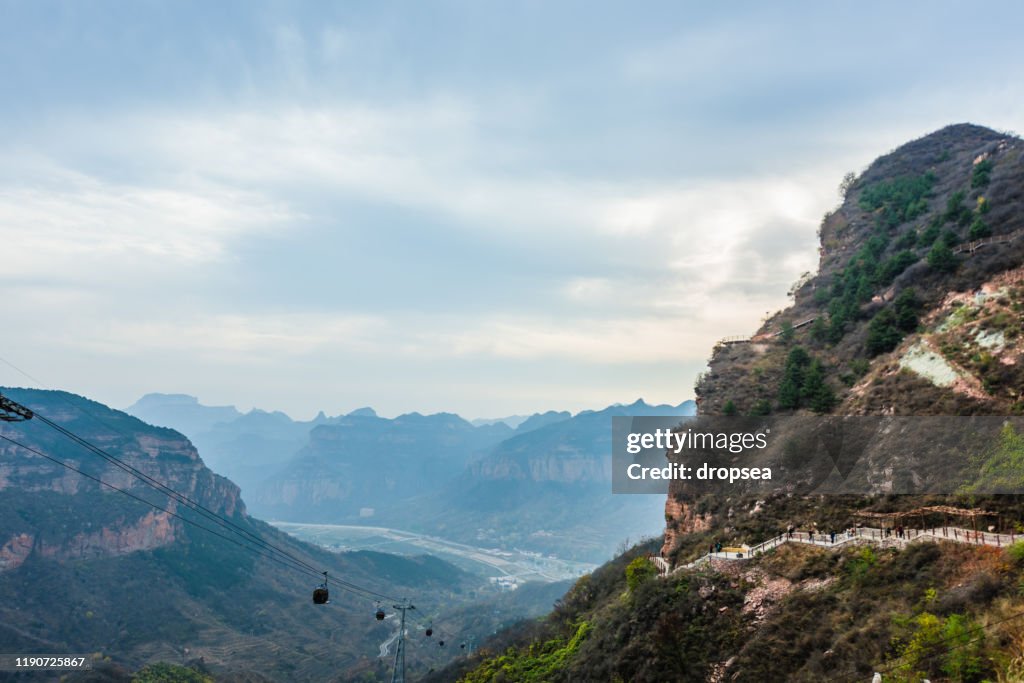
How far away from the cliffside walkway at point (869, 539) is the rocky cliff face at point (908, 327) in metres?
7.72

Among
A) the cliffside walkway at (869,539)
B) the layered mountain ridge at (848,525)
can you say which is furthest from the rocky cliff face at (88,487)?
the cliffside walkway at (869,539)

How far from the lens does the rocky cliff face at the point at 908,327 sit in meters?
33.9

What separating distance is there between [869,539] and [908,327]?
74.1 ft

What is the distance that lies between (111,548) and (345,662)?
5950cm

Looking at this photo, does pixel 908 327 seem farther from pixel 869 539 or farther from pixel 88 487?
pixel 88 487

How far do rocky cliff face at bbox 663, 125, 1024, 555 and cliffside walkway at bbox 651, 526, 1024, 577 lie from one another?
772cm

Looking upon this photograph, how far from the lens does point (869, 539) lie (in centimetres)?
2748

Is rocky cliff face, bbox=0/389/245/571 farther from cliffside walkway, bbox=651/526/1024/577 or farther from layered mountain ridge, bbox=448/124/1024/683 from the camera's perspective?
cliffside walkway, bbox=651/526/1024/577

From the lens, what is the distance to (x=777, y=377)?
50.9 meters

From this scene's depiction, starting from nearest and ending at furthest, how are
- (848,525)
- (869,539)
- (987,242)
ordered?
(869,539) → (848,525) → (987,242)

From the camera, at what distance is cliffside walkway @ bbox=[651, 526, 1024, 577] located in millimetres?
23788

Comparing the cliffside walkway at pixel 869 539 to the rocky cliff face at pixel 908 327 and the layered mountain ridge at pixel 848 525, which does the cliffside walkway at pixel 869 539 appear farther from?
the rocky cliff face at pixel 908 327

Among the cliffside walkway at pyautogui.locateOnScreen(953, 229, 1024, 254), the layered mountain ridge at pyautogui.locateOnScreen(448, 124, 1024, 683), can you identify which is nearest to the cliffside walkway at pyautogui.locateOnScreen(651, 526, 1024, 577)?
the layered mountain ridge at pyautogui.locateOnScreen(448, 124, 1024, 683)

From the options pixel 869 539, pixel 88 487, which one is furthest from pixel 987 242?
pixel 88 487
